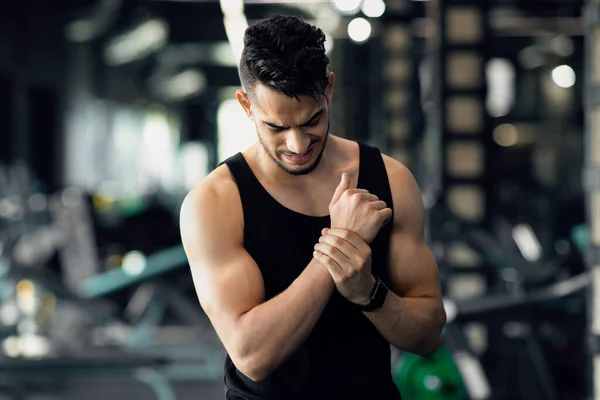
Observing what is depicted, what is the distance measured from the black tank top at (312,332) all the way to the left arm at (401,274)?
A: 5 cm

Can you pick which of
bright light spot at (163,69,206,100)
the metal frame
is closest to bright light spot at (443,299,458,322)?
the metal frame

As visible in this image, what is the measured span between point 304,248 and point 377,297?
6.7 inches

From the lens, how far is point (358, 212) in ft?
6.03

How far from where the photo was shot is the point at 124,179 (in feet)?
78.5

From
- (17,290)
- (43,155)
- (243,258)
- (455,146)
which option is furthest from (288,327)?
(43,155)

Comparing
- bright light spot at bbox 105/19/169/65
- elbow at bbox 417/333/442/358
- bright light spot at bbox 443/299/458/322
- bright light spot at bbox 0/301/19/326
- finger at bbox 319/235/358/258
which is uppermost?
bright light spot at bbox 105/19/169/65

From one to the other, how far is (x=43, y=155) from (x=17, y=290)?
10916 millimetres

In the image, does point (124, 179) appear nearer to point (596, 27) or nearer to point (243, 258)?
point (596, 27)

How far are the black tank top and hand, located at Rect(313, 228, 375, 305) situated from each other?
0.30ft

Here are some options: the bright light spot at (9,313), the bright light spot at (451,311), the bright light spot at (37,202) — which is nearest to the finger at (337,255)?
the bright light spot at (451,311)

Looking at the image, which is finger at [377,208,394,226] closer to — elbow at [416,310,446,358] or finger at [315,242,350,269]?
finger at [315,242,350,269]

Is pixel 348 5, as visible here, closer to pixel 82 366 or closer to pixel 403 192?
pixel 82 366

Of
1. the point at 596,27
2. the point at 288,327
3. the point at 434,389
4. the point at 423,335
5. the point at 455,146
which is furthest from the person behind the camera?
the point at 455,146

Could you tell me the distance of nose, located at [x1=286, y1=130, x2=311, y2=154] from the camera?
1.84 metres
